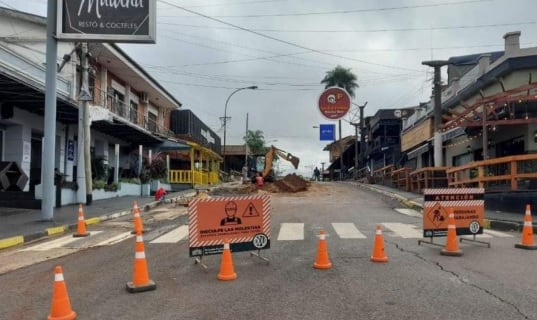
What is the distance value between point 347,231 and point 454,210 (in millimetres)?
3020

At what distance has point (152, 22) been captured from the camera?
17.1 meters

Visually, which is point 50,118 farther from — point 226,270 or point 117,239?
point 226,270

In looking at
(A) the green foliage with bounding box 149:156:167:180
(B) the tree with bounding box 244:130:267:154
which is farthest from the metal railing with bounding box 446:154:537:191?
(B) the tree with bounding box 244:130:267:154

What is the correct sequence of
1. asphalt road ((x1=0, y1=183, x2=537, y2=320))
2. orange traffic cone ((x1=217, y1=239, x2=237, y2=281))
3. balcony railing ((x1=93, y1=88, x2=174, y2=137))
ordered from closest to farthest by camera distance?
asphalt road ((x1=0, y1=183, x2=537, y2=320)), orange traffic cone ((x1=217, y1=239, x2=237, y2=281)), balcony railing ((x1=93, y1=88, x2=174, y2=137))

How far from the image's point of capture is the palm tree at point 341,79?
68188 millimetres

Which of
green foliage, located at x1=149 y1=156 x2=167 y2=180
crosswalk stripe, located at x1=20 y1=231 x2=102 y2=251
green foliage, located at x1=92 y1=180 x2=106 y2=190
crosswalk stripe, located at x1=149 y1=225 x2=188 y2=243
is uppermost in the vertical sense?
green foliage, located at x1=149 y1=156 x2=167 y2=180

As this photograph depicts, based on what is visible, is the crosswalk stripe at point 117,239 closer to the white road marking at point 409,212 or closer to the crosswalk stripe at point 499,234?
the crosswalk stripe at point 499,234

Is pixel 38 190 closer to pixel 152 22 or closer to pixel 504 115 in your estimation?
pixel 152 22

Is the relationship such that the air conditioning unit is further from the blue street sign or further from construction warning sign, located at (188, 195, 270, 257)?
construction warning sign, located at (188, 195, 270, 257)

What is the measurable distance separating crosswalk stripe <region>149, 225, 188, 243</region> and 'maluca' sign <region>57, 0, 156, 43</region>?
6.58 metres

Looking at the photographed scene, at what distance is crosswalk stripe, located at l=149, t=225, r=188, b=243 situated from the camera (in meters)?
12.4

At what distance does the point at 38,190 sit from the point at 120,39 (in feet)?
25.2

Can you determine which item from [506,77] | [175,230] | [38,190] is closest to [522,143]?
[506,77]

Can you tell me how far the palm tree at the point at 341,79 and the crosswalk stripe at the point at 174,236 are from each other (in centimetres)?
5576
